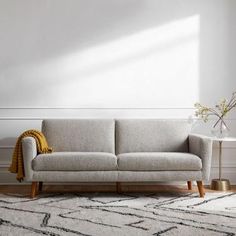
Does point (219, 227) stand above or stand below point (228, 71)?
below

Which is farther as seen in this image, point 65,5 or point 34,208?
point 65,5

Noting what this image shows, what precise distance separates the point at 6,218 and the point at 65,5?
2556mm

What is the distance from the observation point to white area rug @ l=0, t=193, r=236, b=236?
2.50m

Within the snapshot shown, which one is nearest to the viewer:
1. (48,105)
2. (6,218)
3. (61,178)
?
(6,218)

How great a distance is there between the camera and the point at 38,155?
3609 millimetres

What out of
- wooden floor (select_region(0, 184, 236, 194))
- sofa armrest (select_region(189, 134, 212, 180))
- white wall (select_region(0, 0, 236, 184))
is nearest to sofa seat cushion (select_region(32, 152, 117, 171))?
wooden floor (select_region(0, 184, 236, 194))

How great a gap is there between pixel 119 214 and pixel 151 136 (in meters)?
1.36

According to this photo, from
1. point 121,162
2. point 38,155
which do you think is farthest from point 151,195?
point 38,155

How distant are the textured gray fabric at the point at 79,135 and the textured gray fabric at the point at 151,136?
115mm

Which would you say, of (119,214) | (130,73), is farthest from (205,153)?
(130,73)

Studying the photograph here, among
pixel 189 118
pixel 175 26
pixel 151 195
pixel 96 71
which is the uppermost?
pixel 175 26

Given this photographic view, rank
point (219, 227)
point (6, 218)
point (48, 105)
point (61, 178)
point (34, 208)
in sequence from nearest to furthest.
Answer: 1. point (219, 227)
2. point (6, 218)
3. point (34, 208)
4. point (61, 178)
5. point (48, 105)

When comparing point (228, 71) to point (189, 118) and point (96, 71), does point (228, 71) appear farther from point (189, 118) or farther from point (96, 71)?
point (96, 71)

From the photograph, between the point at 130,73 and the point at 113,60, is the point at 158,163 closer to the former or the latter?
the point at 130,73
